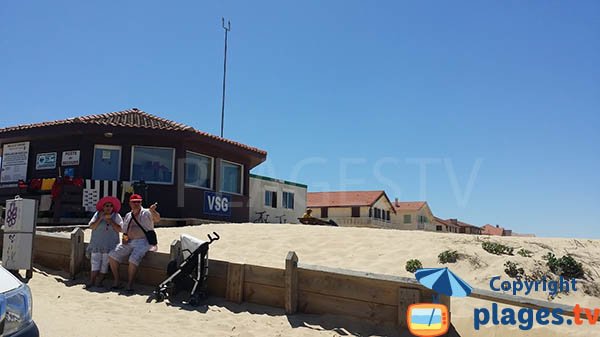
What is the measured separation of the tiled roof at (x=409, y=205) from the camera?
6256 centimetres

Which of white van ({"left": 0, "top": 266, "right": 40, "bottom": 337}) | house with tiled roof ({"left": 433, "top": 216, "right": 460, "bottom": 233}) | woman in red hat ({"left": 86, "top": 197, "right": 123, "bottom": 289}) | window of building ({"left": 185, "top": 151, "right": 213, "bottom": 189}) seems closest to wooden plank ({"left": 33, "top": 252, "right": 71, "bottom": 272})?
woman in red hat ({"left": 86, "top": 197, "right": 123, "bottom": 289})

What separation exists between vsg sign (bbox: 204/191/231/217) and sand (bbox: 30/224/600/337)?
10.8ft

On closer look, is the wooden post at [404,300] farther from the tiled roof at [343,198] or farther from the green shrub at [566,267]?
the tiled roof at [343,198]

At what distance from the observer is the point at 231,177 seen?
18500 mm

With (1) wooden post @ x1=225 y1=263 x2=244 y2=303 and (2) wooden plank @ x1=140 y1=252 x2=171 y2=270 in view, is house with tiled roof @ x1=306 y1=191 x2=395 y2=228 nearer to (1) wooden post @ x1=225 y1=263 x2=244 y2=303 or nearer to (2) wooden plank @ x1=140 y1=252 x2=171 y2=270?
(2) wooden plank @ x1=140 y1=252 x2=171 y2=270

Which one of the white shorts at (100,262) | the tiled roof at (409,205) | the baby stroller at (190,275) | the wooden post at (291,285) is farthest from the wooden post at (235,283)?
the tiled roof at (409,205)

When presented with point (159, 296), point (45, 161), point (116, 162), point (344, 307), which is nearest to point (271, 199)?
point (116, 162)

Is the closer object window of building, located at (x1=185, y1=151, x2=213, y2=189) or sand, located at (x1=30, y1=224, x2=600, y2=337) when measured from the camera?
sand, located at (x1=30, y1=224, x2=600, y2=337)

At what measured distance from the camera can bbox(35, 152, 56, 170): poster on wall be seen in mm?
15898

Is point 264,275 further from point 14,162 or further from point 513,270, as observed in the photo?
point 14,162

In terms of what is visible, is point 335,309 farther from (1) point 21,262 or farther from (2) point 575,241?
(2) point 575,241

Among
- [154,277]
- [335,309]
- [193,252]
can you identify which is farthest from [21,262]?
[335,309]

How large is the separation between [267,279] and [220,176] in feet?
36.4

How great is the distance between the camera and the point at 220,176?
17.6 metres
